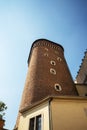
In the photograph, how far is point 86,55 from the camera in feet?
77.6

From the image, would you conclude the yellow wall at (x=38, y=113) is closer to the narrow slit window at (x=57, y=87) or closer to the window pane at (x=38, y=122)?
the window pane at (x=38, y=122)

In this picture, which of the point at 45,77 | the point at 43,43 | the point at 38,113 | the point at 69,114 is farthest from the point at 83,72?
the point at 38,113

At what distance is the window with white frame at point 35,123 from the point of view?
9.50 meters

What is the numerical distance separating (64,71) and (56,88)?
409cm

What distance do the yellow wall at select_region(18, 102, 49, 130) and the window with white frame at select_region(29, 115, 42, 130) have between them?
23 cm

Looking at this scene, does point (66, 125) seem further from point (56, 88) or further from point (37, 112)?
point (56, 88)

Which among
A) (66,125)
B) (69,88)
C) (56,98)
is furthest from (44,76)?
(66,125)

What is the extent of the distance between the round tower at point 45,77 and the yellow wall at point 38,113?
3.18 metres

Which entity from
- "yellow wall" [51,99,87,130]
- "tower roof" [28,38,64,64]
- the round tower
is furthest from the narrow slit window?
"tower roof" [28,38,64,64]

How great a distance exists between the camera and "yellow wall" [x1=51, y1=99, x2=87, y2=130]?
29.0 feet

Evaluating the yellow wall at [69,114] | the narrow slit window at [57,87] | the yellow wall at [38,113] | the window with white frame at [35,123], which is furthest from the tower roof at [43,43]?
the window with white frame at [35,123]

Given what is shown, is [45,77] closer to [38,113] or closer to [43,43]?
[38,113]

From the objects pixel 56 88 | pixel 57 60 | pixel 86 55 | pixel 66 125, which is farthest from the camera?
pixel 86 55

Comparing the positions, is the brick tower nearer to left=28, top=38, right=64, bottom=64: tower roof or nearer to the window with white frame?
left=28, top=38, right=64, bottom=64: tower roof
